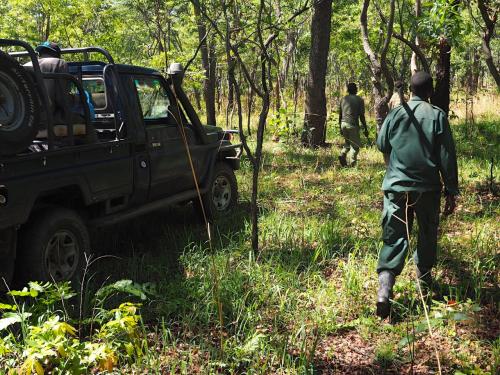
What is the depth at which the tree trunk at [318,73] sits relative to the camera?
11391mm

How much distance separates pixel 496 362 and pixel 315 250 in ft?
7.22

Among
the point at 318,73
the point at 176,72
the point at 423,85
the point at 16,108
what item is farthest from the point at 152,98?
the point at 318,73

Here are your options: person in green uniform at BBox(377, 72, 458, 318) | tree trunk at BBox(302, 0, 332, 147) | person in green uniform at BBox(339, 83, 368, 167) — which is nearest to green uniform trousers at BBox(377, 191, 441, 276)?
person in green uniform at BBox(377, 72, 458, 318)

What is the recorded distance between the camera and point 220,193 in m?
6.75

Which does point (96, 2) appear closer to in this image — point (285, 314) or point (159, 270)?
point (159, 270)

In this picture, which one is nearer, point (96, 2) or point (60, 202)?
point (60, 202)

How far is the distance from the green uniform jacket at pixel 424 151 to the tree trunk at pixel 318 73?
7444 millimetres

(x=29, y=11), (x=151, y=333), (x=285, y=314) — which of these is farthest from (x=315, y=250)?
(x=29, y=11)

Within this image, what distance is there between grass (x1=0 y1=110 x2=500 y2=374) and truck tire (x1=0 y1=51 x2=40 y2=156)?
4.69 feet

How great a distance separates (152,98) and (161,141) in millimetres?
563

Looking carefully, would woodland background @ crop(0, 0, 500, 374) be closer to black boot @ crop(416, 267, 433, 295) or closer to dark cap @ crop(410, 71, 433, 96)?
black boot @ crop(416, 267, 433, 295)

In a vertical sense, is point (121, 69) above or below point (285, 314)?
above

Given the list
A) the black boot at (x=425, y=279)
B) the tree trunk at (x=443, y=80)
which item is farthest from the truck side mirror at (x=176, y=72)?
the tree trunk at (x=443, y=80)

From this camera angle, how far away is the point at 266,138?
50.0 ft
